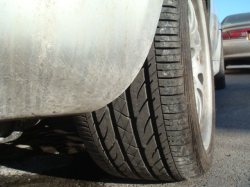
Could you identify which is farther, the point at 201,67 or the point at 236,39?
the point at 236,39

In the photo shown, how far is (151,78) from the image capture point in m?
1.07

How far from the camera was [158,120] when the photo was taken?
111 centimetres

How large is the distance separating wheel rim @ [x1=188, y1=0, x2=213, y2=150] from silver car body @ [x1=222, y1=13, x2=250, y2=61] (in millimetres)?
3278

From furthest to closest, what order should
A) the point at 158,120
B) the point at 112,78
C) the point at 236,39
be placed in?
the point at 236,39
the point at 158,120
the point at 112,78

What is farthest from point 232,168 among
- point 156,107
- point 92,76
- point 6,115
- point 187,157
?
point 6,115

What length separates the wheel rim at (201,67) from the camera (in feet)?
5.70

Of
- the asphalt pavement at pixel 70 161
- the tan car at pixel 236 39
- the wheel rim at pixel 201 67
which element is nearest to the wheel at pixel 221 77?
the tan car at pixel 236 39

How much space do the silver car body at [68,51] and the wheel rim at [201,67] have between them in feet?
2.74

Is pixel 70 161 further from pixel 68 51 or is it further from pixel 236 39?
pixel 236 39

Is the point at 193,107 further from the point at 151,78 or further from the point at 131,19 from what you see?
the point at 131,19

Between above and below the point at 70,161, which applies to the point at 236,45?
below

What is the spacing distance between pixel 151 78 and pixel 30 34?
0.44m

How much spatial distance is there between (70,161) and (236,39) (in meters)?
3.99

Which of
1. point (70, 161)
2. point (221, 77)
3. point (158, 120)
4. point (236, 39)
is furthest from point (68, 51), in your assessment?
point (236, 39)
